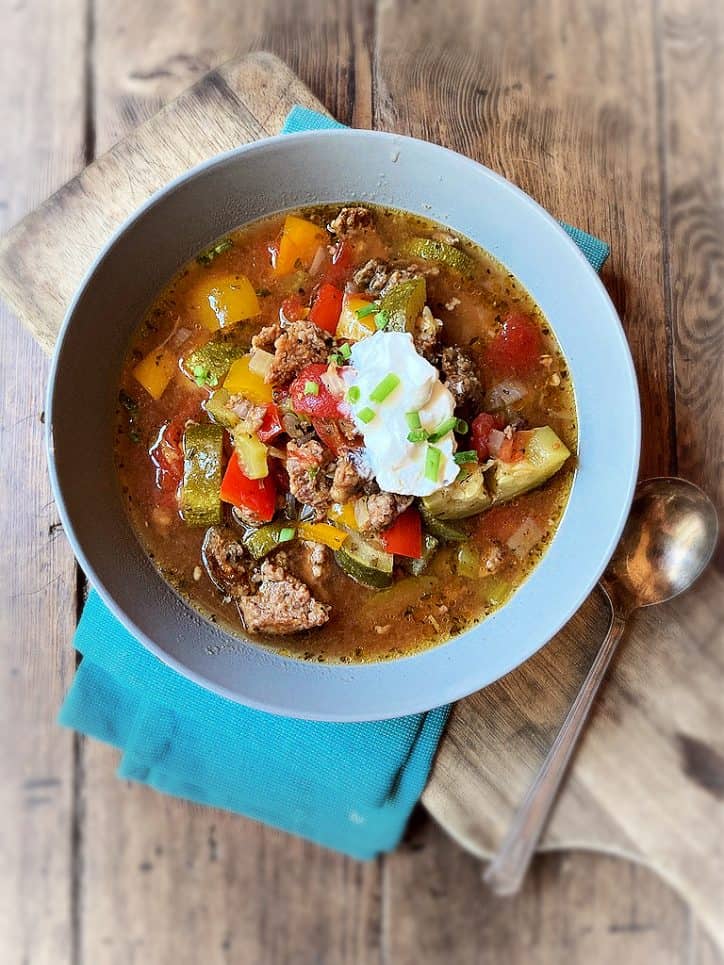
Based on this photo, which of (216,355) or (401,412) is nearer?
(401,412)

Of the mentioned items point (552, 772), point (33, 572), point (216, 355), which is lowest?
point (552, 772)

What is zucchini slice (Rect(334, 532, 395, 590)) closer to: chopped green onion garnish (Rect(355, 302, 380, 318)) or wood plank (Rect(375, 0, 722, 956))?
wood plank (Rect(375, 0, 722, 956))

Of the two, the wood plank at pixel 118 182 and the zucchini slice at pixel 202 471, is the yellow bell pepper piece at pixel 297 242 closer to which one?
the wood plank at pixel 118 182

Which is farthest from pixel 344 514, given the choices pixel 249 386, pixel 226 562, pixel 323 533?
pixel 249 386

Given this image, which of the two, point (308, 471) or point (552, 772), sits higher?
point (308, 471)

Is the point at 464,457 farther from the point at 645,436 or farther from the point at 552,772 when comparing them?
the point at 552,772

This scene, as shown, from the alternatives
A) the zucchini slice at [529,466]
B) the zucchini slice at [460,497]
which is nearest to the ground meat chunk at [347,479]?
the zucchini slice at [460,497]

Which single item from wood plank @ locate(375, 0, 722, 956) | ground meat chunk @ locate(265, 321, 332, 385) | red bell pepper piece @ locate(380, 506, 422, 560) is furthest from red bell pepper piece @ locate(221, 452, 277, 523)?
wood plank @ locate(375, 0, 722, 956)
